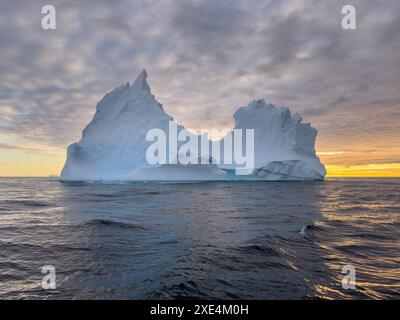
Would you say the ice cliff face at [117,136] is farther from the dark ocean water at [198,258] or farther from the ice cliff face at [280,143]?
the dark ocean water at [198,258]

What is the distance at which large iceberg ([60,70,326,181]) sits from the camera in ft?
135

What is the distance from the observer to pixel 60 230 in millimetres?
A: 10047

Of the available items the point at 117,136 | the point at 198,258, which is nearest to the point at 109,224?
the point at 198,258

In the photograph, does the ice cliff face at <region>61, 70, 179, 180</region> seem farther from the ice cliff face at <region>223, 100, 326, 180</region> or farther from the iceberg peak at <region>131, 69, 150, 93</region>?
the ice cliff face at <region>223, 100, 326, 180</region>

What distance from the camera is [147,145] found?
40.7m

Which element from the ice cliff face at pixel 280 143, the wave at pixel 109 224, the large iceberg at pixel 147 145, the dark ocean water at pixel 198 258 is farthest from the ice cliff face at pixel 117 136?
the dark ocean water at pixel 198 258

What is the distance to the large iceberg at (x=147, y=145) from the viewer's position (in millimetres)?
41094

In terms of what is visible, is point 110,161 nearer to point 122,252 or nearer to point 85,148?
point 85,148

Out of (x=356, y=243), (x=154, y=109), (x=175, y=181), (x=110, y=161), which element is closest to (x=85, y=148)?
(x=110, y=161)

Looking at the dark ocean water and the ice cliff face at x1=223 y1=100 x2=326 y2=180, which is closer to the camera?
the dark ocean water

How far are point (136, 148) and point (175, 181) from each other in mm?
8753

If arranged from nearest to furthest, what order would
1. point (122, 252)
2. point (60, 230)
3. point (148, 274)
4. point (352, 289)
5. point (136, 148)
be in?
point (352, 289)
point (148, 274)
point (122, 252)
point (60, 230)
point (136, 148)

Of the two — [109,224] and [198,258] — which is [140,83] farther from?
[198,258]

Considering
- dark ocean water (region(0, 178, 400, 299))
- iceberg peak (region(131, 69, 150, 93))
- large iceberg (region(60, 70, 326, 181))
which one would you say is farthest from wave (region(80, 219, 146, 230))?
iceberg peak (region(131, 69, 150, 93))
